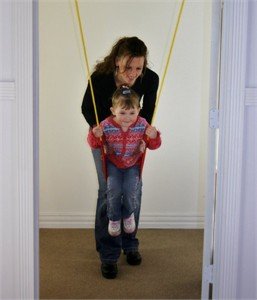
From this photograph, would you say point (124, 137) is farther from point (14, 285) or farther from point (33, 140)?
point (14, 285)

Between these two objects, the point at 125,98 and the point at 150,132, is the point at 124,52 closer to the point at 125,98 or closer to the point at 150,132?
the point at 125,98

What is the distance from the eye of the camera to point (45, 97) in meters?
3.67

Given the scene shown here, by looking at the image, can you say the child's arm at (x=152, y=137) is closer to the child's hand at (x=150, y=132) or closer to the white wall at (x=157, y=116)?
the child's hand at (x=150, y=132)

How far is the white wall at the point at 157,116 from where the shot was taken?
3492 mm

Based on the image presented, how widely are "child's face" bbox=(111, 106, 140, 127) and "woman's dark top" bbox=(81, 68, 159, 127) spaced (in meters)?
0.08

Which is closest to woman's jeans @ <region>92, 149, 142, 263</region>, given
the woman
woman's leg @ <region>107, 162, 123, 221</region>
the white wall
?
the woman

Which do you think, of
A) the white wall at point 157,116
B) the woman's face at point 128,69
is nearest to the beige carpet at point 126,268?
the white wall at point 157,116

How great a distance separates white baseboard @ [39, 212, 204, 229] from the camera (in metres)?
3.68

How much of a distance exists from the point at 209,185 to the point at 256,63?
23.5 inches

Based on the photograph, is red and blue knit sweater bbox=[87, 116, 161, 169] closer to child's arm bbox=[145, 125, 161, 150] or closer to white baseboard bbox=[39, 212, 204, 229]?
child's arm bbox=[145, 125, 161, 150]

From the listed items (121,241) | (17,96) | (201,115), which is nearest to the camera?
(17,96)

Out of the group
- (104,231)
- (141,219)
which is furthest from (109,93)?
(141,219)

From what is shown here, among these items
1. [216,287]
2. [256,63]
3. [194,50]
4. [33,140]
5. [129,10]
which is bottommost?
[216,287]

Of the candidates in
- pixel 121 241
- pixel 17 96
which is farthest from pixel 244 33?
pixel 121 241
